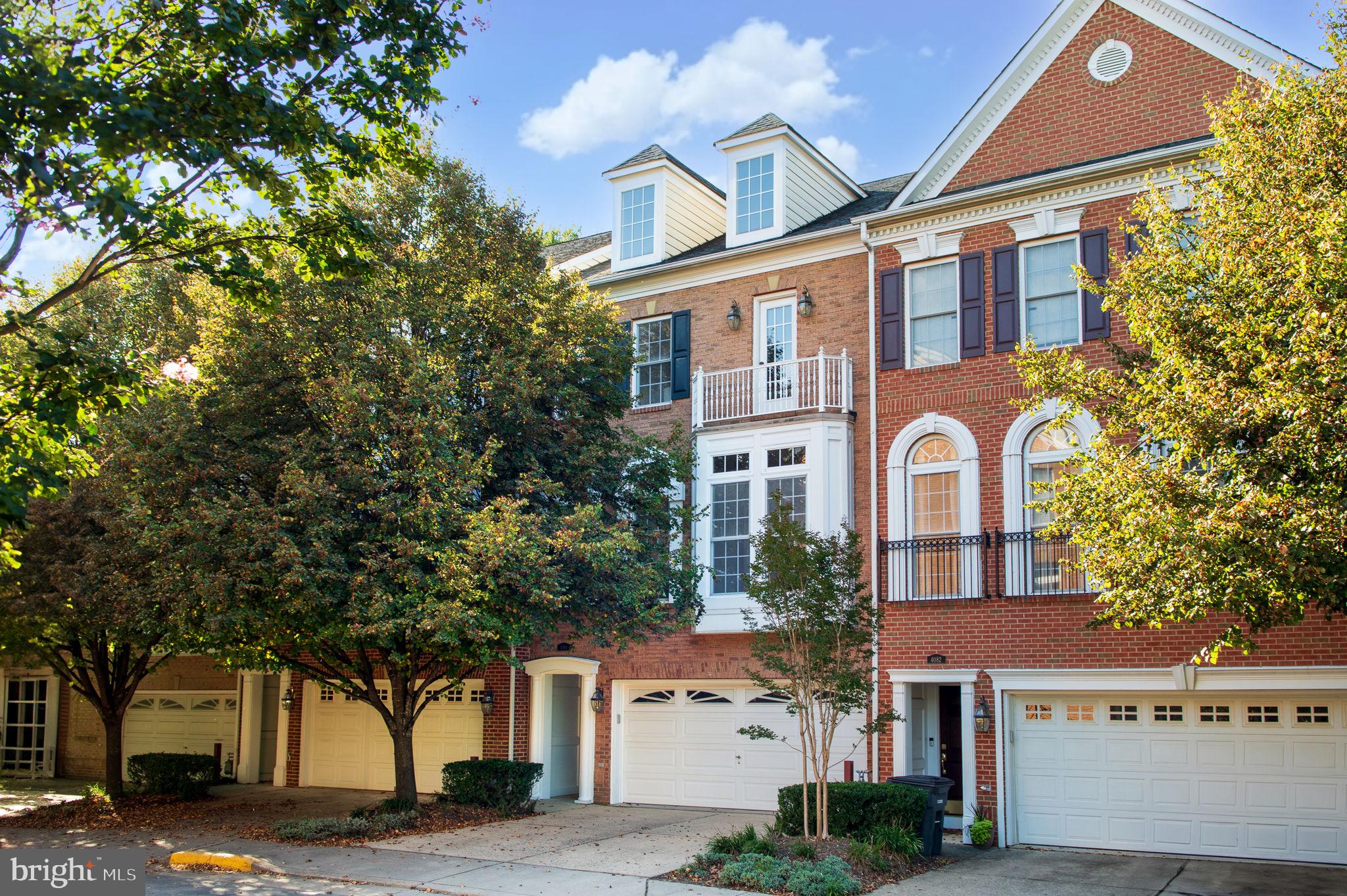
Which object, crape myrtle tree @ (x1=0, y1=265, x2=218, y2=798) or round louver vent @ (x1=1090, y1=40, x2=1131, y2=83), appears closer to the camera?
crape myrtle tree @ (x1=0, y1=265, x2=218, y2=798)

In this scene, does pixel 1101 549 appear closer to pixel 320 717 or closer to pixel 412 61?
pixel 412 61

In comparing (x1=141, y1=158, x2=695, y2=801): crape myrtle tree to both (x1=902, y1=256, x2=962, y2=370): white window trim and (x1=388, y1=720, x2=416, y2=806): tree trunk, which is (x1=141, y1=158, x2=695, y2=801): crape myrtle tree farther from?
(x1=902, y1=256, x2=962, y2=370): white window trim

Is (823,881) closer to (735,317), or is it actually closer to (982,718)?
(982,718)

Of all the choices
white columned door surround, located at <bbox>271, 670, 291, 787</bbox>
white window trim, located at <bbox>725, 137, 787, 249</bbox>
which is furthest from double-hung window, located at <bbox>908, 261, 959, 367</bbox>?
white columned door surround, located at <bbox>271, 670, 291, 787</bbox>

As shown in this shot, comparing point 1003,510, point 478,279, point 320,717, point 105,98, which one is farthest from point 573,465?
point 320,717

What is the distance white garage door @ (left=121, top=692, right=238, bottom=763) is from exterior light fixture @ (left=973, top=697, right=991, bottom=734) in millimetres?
16297

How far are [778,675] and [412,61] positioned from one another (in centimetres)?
1030

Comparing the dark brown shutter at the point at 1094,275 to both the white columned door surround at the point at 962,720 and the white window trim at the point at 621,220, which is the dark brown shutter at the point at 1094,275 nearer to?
the white columned door surround at the point at 962,720

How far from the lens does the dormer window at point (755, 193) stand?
20.5 m

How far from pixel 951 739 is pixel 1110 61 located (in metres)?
11.0

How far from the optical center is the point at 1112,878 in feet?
44.1

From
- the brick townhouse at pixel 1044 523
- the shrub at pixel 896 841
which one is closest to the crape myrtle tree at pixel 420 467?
the brick townhouse at pixel 1044 523

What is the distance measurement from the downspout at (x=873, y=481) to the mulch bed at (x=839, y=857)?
3.06 meters

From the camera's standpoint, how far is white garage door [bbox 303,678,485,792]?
855 inches
